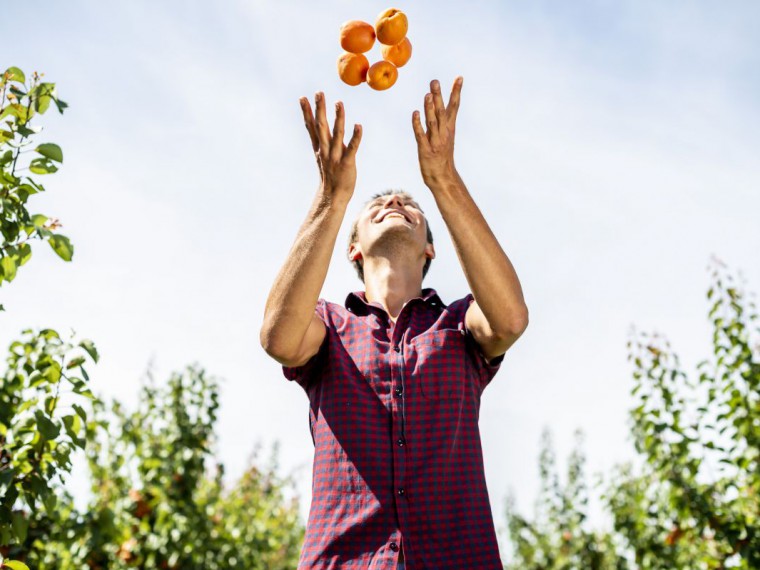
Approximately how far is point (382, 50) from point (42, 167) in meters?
1.33

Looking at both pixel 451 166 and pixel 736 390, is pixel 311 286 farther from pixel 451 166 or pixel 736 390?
pixel 736 390

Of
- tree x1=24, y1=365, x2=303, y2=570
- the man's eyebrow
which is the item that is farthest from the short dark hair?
tree x1=24, y1=365, x2=303, y2=570

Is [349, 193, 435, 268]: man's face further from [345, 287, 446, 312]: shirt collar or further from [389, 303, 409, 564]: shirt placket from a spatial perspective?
[389, 303, 409, 564]: shirt placket

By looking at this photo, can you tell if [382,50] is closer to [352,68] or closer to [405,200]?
[352,68]

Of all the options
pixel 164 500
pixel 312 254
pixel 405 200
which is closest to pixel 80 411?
pixel 312 254

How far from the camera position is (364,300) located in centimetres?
283

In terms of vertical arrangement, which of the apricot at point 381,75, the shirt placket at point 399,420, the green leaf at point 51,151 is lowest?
the shirt placket at point 399,420

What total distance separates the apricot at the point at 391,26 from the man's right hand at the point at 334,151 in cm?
59

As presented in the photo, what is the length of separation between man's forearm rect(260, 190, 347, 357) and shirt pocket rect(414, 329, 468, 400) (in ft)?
1.22

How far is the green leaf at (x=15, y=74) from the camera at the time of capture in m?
2.50

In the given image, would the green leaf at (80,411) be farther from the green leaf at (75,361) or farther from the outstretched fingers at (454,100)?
the outstretched fingers at (454,100)

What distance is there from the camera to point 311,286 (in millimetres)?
2365

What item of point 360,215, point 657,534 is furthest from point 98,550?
point 657,534

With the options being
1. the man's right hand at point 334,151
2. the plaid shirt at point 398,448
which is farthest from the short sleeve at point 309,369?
the man's right hand at point 334,151
